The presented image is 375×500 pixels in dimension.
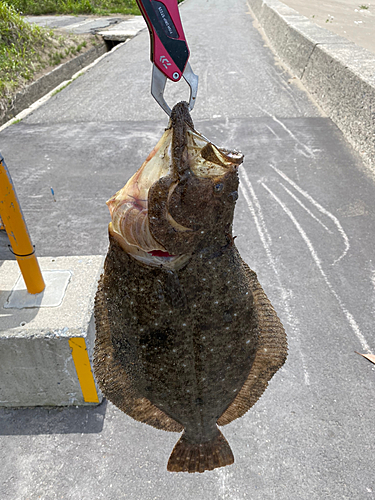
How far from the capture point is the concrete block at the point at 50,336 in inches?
114

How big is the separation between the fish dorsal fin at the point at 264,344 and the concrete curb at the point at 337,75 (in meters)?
6.01

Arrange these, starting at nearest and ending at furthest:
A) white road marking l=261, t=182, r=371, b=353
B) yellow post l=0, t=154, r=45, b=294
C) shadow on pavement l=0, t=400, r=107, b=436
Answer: yellow post l=0, t=154, r=45, b=294 → shadow on pavement l=0, t=400, r=107, b=436 → white road marking l=261, t=182, r=371, b=353

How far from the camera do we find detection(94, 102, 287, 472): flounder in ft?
3.40

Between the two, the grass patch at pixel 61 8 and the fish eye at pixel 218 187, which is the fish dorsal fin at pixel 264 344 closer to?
the fish eye at pixel 218 187

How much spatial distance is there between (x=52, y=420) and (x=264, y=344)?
264 cm

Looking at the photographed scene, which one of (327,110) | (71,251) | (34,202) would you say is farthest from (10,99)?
(327,110)

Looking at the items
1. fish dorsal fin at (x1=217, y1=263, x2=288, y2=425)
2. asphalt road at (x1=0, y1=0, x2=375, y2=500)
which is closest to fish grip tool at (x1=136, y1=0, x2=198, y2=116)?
fish dorsal fin at (x1=217, y1=263, x2=288, y2=425)

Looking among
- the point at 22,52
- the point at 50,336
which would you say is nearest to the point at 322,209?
the point at 50,336

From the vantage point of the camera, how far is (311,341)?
3.98 meters

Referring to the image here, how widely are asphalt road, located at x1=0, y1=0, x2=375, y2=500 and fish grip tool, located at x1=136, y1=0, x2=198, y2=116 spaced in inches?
115

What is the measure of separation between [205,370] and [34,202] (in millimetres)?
5785

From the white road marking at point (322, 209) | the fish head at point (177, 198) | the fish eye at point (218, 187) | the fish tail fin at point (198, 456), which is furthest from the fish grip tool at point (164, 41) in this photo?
the white road marking at point (322, 209)

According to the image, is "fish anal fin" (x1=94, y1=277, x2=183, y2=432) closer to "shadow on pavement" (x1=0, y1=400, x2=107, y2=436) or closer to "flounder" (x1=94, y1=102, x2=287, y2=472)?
"flounder" (x1=94, y1=102, x2=287, y2=472)

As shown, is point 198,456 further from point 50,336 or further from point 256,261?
point 256,261
